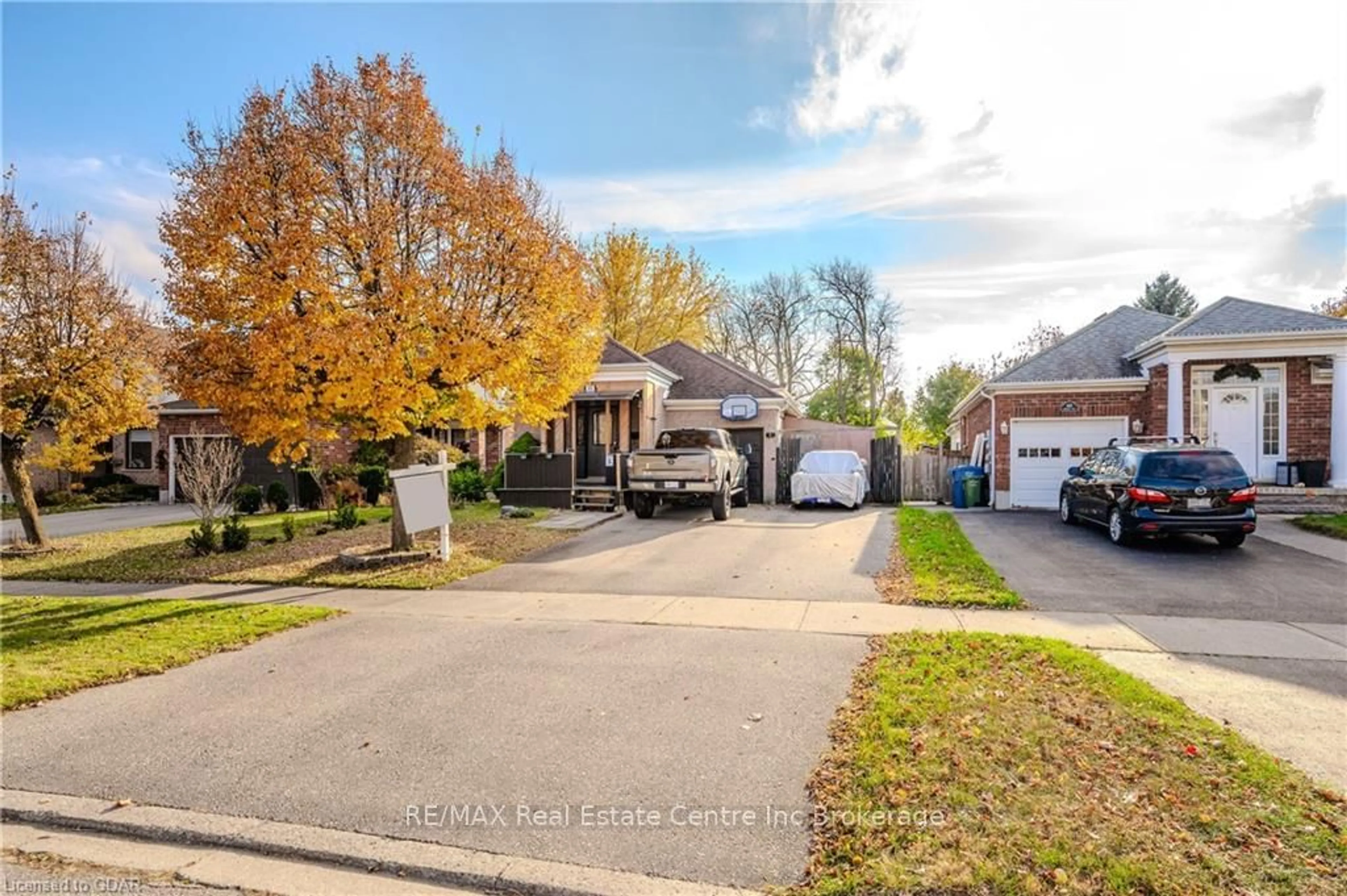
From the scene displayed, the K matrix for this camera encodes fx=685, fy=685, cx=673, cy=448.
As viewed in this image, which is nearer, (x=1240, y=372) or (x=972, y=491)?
(x=1240, y=372)

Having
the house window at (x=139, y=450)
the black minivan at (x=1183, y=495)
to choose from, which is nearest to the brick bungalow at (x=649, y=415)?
the black minivan at (x=1183, y=495)

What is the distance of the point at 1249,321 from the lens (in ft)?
54.4

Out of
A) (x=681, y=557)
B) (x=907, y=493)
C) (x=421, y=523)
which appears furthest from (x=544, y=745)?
(x=907, y=493)

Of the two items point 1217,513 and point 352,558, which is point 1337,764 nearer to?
point 1217,513

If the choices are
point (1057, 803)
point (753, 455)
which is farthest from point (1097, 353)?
point (1057, 803)

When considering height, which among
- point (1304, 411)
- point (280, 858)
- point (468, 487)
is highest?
point (1304, 411)

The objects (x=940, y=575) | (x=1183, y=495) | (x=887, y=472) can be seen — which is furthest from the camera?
(x=887, y=472)

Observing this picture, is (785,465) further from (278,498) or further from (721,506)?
(278,498)

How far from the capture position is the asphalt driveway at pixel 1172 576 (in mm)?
7941

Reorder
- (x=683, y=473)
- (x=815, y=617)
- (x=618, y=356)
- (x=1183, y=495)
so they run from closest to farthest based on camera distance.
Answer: (x=815, y=617)
(x=1183, y=495)
(x=683, y=473)
(x=618, y=356)

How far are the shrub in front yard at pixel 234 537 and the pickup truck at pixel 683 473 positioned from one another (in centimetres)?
802

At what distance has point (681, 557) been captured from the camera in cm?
1162

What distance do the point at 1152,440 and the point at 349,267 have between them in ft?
58.0

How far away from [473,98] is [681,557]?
28.8 feet
